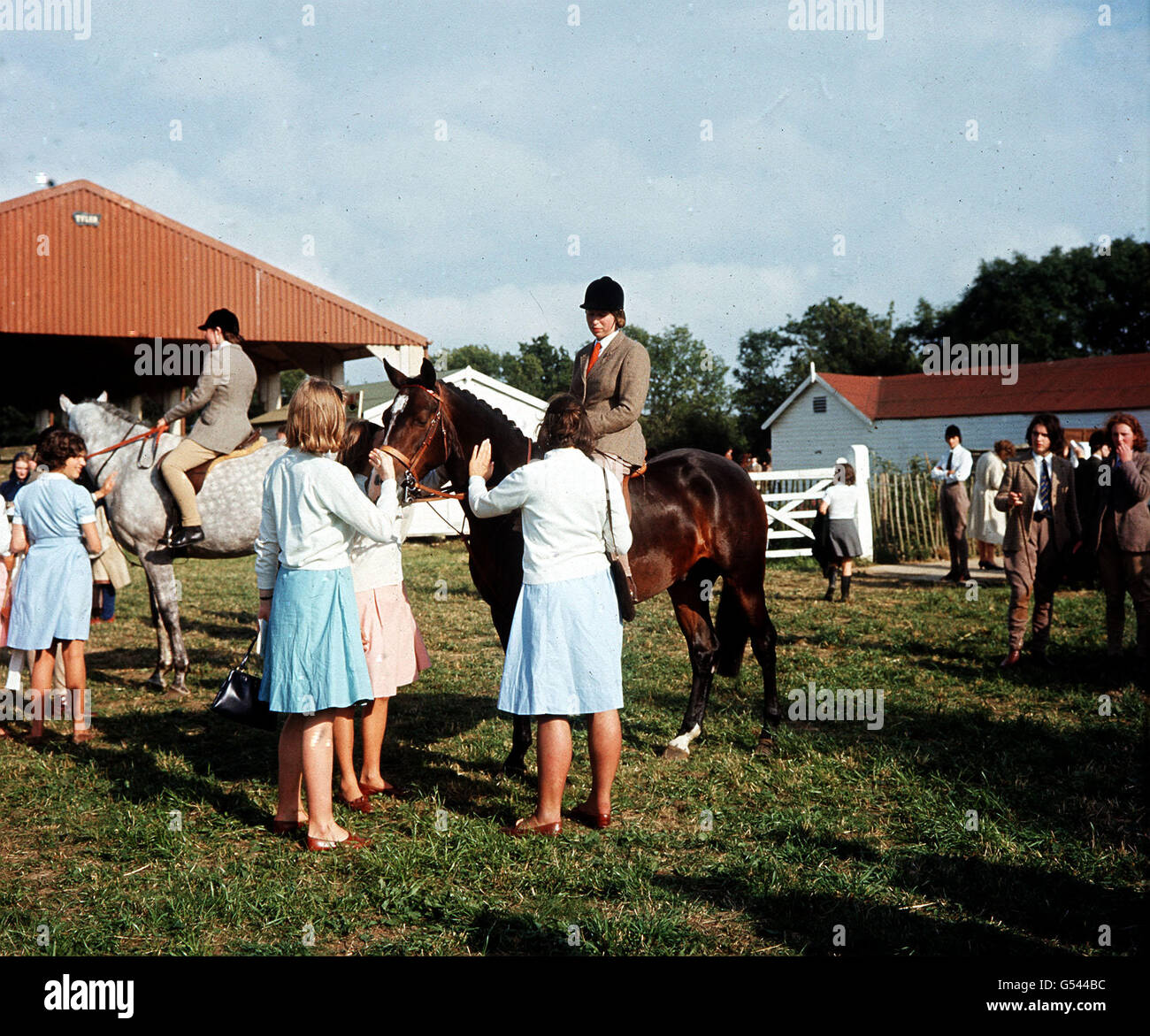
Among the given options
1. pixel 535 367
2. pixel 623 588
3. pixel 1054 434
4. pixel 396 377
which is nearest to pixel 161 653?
pixel 396 377

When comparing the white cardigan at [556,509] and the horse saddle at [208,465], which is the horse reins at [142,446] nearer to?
the horse saddle at [208,465]

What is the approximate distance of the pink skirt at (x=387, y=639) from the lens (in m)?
4.80

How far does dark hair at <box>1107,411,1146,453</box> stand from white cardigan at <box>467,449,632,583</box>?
522cm

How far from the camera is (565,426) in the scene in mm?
4371

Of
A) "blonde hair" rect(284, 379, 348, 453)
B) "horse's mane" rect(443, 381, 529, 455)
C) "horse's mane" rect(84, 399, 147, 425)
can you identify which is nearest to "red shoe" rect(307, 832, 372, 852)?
"blonde hair" rect(284, 379, 348, 453)

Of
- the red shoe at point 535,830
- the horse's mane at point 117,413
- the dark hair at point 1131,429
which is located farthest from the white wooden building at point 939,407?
the red shoe at point 535,830

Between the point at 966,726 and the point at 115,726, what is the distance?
6.16m

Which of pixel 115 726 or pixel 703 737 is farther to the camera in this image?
pixel 115 726

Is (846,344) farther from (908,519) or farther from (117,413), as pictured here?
(117,413)

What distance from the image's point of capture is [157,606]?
8250mm

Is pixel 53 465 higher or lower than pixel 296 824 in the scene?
higher

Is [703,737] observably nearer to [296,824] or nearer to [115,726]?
[296,824]

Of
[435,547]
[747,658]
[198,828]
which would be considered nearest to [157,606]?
[198,828]

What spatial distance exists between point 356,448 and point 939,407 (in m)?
37.5
